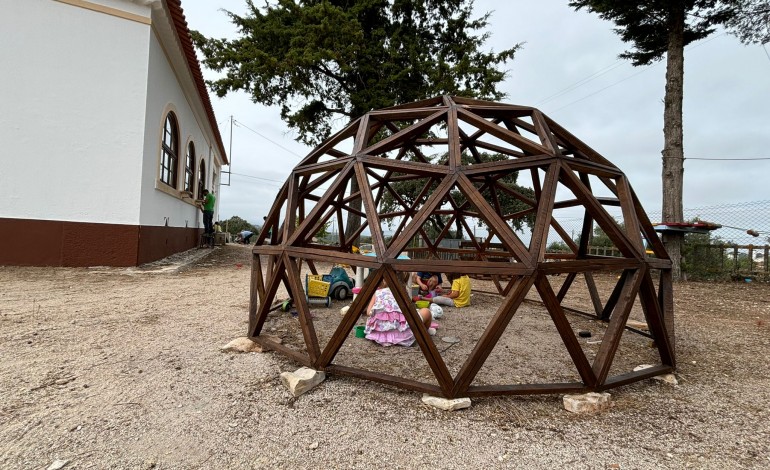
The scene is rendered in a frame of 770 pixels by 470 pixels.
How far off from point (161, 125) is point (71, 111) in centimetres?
207

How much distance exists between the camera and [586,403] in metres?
2.74

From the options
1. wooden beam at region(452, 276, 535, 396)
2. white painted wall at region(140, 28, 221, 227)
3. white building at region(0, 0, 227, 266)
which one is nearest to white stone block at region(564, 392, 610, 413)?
wooden beam at region(452, 276, 535, 396)

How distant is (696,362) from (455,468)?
141 inches

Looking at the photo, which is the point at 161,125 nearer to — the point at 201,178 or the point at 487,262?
the point at 201,178

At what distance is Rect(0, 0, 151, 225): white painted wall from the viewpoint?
24.9ft

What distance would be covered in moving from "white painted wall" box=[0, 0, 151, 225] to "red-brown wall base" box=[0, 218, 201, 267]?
20 centimetres

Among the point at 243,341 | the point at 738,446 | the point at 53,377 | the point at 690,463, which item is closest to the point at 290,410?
the point at 243,341

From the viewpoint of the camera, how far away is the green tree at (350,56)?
37.1ft

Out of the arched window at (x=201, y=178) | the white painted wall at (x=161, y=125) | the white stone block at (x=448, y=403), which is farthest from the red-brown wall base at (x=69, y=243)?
the arched window at (x=201, y=178)

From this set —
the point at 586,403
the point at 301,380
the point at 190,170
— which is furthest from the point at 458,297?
the point at 190,170

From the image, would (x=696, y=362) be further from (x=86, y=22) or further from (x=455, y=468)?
(x=86, y=22)

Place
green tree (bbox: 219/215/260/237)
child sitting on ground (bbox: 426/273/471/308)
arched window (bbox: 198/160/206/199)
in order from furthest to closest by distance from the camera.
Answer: green tree (bbox: 219/215/260/237) < arched window (bbox: 198/160/206/199) < child sitting on ground (bbox: 426/273/471/308)

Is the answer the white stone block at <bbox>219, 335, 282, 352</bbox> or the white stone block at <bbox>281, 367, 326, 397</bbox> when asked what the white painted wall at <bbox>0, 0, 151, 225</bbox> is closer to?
the white stone block at <bbox>219, 335, 282, 352</bbox>

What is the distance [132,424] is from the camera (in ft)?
7.69
